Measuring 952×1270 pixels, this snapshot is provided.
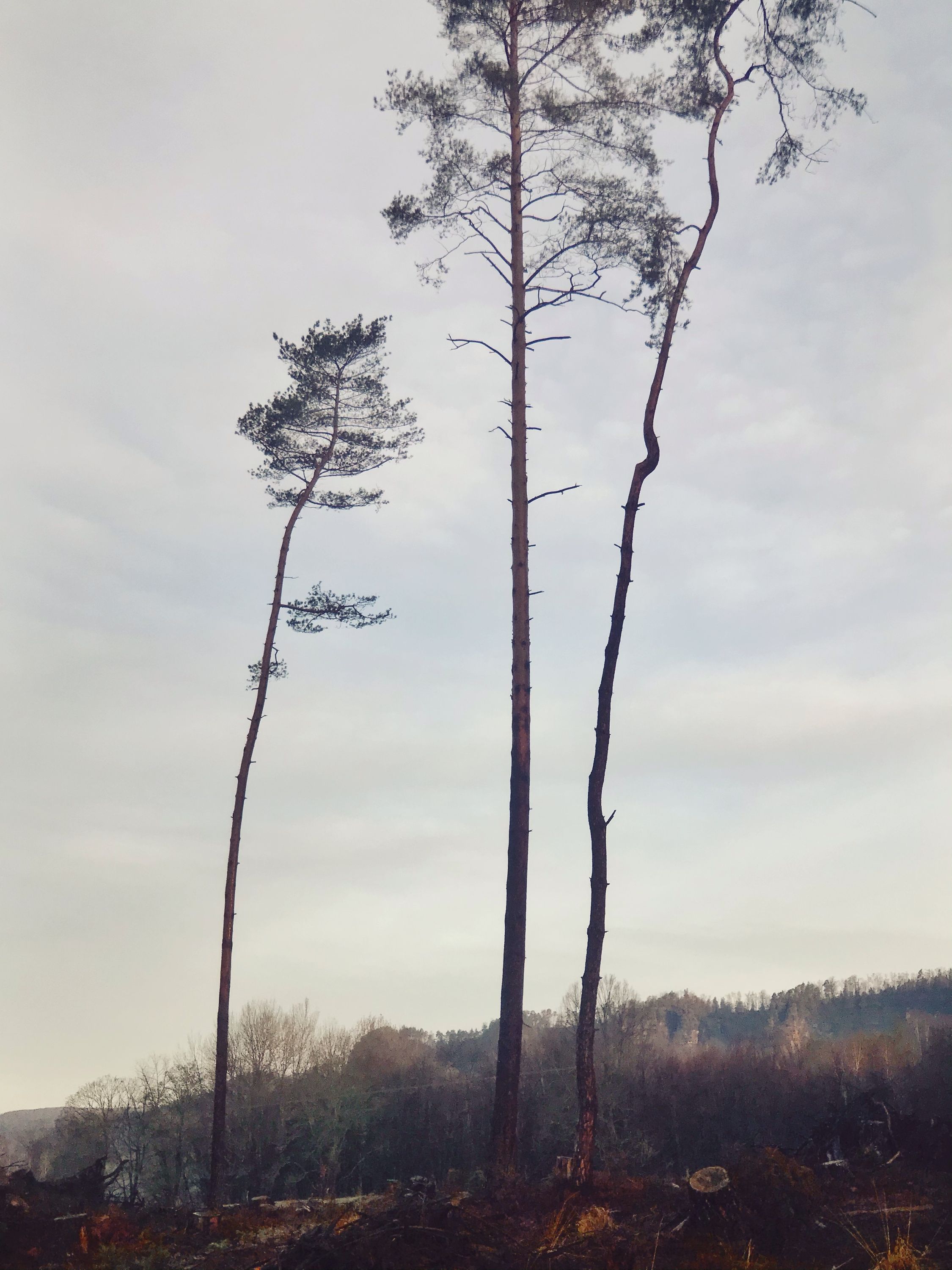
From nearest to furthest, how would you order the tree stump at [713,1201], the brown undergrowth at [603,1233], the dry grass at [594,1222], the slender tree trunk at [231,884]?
the brown undergrowth at [603,1233] < the tree stump at [713,1201] < the dry grass at [594,1222] < the slender tree trunk at [231,884]

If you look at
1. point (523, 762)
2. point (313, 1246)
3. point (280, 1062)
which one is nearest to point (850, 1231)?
point (313, 1246)

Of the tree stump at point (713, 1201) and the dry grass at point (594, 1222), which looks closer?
the tree stump at point (713, 1201)

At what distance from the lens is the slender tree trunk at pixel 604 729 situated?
1166cm

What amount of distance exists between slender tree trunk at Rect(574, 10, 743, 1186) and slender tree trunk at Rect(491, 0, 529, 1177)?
841 mm

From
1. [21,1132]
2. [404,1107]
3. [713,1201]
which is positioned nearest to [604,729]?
[713,1201]

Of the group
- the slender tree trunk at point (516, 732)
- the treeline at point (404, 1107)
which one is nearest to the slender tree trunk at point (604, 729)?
the slender tree trunk at point (516, 732)

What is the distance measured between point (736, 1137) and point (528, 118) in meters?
37.7

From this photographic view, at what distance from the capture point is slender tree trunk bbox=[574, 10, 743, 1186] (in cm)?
1166

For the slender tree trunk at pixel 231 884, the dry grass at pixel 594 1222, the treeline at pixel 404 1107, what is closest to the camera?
the dry grass at pixel 594 1222

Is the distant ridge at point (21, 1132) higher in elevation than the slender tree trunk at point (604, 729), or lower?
lower

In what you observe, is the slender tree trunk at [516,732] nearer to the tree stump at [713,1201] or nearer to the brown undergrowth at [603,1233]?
the brown undergrowth at [603,1233]

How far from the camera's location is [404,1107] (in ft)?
146

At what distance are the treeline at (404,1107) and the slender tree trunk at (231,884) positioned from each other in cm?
1819

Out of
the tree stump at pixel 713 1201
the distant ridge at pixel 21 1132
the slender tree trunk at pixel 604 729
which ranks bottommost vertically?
the distant ridge at pixel 21 1132
